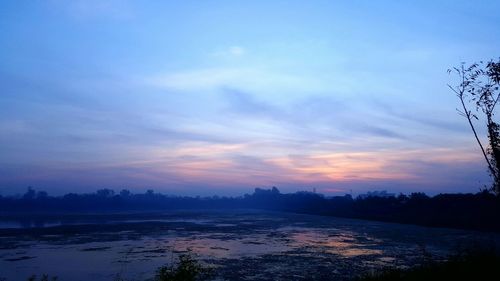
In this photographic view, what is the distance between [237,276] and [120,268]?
5.39 metres

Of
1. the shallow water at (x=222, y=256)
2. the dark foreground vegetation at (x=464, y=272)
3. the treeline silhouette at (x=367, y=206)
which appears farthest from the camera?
the treeline silhouette at (x=367, y=206)

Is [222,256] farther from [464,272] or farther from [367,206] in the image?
[367,206]

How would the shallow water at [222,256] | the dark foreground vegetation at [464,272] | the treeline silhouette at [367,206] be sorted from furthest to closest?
the treeline silhouette at [367,206]
the shallow water at [222,256]
the dark foreground vegetation at [464,272]

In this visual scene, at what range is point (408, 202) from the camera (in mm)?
61812

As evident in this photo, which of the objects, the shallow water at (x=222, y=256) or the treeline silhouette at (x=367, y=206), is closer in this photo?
the shallow water at (x=222, y=256)

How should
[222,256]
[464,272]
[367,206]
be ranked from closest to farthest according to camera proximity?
[464,272], [222,256], [367,206]

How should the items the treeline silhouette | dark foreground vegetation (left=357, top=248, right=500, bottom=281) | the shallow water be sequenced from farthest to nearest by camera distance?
the treeline silhouette < the shallow water < dark foreground vegetation (left=357, top=248, right=500, bottom=281)

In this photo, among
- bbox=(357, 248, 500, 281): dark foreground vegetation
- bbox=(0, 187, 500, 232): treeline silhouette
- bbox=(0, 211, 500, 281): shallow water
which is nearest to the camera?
bbox=(357, 248, 500, 281): dark foreground vegetation


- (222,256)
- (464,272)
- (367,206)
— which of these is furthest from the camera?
(367,206)

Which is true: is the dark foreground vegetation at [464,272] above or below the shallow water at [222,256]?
above

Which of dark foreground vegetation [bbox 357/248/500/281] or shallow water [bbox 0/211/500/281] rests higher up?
dark foreground vegetation [bbox 357/248/500/281]

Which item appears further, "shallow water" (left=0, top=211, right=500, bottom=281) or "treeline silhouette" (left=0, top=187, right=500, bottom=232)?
"treeline silhouette" (left=0, top=187, right=500, bottom=232)

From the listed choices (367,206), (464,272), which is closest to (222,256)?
(464,272)

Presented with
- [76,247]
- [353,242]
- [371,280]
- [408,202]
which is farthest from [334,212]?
[371,280]
